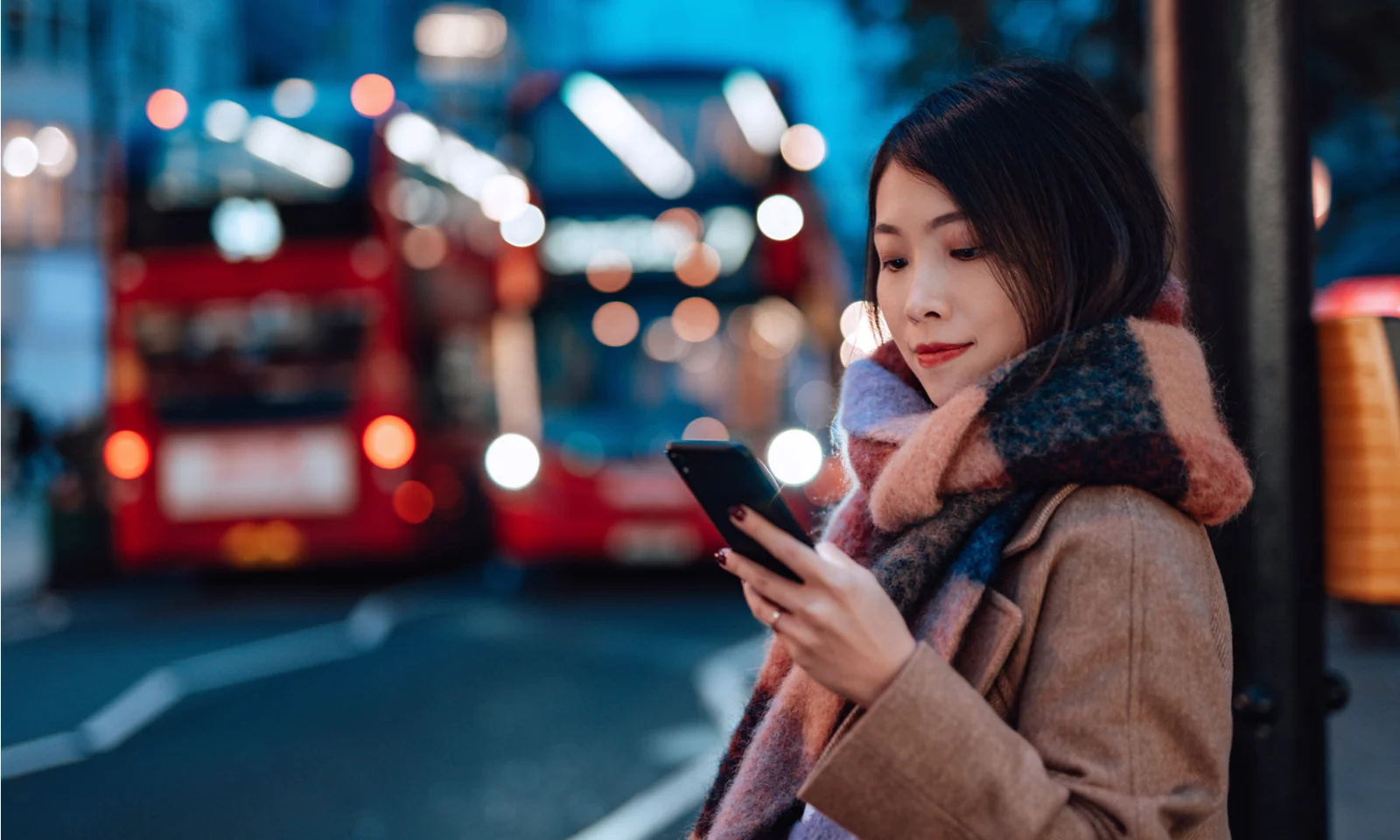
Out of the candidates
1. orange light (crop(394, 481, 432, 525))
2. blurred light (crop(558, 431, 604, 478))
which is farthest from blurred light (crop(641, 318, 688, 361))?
orange light (crop(394, 481, 432, 525))

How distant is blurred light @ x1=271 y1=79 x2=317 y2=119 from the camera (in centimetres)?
1134

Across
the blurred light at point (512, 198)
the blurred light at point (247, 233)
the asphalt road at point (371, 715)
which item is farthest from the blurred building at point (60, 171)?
the asphalt road at point (371, 715)

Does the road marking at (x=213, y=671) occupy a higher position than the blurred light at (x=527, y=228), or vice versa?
the blurred light at (x=527, y=228)

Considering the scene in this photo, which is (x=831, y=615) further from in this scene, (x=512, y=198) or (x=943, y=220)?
(x=512, y=198)

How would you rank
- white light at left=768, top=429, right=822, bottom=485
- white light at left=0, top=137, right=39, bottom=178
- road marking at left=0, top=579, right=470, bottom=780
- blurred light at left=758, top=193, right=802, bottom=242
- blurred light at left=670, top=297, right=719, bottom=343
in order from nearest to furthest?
road marking at left=0, top=579, right=470, bottom=780
white light at left=768, top=429, right=822, bottom=485
blurred light at left=758, top=193, right=802, bottom=242
blurred light at left=670, top=297, right=719, bottom=343
white light at left=0, top=137, right=39, bottom=178

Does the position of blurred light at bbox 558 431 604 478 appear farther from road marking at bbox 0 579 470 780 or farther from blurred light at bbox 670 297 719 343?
road marking at bbox 0 579 470 780

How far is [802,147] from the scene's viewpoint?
34.7 ft

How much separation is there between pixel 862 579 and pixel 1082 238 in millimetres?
458

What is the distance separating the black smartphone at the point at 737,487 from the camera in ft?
3.92

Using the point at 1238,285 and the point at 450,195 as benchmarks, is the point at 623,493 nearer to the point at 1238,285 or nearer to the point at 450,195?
the point at 450,195

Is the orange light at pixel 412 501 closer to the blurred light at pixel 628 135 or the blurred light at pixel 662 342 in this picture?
the blurred light at pixel 662 342

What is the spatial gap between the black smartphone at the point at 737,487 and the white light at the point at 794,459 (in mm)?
8732

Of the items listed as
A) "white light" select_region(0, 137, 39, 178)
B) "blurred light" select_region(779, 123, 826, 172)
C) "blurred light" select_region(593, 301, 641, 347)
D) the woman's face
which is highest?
"white light" select_region(0, 137, 39, 178)

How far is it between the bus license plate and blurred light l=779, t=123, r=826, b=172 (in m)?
4.24
